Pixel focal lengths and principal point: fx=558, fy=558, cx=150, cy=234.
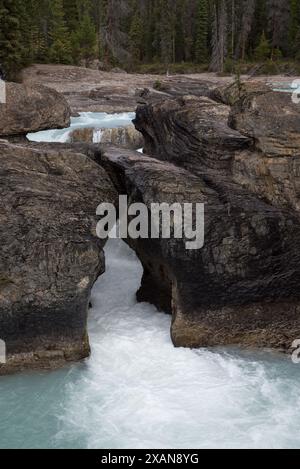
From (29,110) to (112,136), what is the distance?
384 inches

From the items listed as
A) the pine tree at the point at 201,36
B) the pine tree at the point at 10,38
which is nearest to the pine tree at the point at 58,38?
the pine tree at the point at 10,38

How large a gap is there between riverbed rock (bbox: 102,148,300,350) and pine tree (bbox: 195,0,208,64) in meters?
59.0

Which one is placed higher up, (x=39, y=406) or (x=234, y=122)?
(x=234, y=122)

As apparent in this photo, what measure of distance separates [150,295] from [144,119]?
4901mm

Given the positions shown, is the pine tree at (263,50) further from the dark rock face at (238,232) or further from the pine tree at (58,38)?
the dark rock face at (238,232)

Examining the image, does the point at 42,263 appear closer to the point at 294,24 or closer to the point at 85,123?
the point at 85,123

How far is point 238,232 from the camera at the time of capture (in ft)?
39.7

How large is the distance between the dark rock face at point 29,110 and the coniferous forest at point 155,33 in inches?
1112

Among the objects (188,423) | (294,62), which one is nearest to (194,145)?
(188,423)

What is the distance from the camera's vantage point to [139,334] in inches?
506

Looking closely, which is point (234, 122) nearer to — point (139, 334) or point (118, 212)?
point (118, 212)
